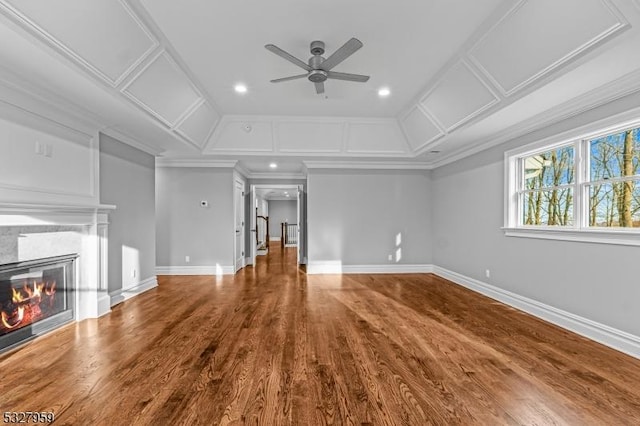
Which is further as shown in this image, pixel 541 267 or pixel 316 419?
pixel 541 267

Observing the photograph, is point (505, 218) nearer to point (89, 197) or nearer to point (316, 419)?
point (316, 419)

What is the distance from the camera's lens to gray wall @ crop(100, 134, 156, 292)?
3906mm

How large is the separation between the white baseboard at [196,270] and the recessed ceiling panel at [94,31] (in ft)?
13.6

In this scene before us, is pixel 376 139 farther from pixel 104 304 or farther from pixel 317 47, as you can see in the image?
pixel 104 304

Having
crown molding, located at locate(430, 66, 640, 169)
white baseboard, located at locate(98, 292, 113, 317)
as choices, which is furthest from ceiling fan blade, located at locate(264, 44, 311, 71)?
white baseboard, located at locate(98, 292, 113, 317)

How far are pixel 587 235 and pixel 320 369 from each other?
9.98ft

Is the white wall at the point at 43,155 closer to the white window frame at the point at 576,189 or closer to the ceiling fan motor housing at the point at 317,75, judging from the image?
the ceiling fan motor housing at the point at 317,75

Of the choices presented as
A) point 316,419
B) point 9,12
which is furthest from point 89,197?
point 316,419

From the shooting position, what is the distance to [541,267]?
3541 millimetres

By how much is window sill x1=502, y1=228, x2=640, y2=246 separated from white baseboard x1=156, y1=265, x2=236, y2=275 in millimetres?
5230

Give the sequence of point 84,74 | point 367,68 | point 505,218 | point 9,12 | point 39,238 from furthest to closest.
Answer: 1. point 505,218
2. point 367,68
3. point 39,238
4. point 84,74
5. point 9,12

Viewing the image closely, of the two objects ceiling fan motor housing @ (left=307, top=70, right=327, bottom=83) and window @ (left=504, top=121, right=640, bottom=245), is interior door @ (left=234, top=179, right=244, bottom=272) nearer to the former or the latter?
ceiling fan motor housing @ (left=307, top=70, right=327, bottom=83)

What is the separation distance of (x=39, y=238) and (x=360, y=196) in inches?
201

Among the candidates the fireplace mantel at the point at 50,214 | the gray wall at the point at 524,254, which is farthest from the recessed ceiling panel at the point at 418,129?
the fireplace mantel at the point at 50,214
